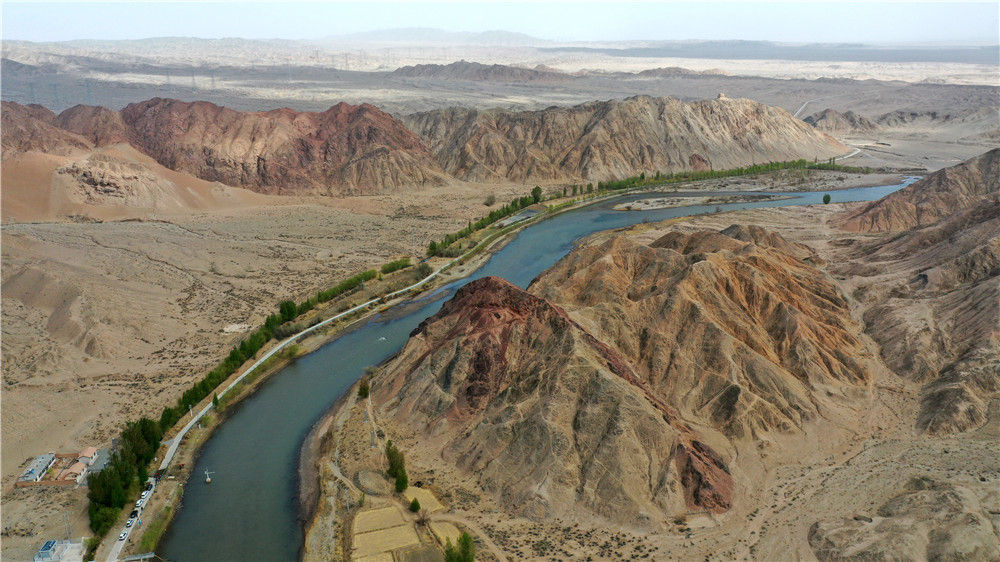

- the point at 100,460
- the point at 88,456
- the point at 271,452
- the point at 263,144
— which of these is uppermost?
the point at 263,144

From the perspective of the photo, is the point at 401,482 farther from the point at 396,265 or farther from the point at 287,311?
the point at 396,265

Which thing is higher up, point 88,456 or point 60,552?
point 88,456

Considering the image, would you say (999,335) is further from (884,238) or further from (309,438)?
(309,438)

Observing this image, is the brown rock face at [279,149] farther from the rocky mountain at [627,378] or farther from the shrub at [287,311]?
the rocky mountain at [627,378]

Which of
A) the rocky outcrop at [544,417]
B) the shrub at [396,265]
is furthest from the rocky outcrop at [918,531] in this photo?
the shrub at [396,265]

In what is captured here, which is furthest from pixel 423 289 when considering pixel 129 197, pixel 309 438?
pixel 129 197

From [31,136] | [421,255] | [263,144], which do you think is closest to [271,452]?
[421,255]

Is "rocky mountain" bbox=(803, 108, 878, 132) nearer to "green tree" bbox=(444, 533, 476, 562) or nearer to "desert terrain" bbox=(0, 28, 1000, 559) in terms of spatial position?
"desert terrain" bbox=(0, 28, 1000, 559)
